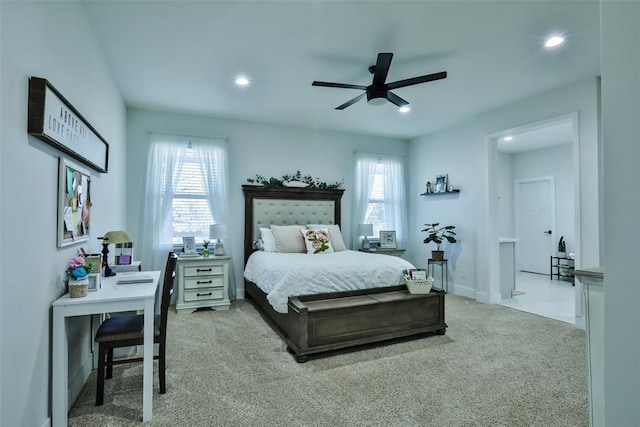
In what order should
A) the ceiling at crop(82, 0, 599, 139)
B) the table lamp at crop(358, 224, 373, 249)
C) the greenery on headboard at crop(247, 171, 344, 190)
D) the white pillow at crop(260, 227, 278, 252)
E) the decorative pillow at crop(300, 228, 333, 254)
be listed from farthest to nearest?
1. the table lamp at crop(358, 224, 373, 249)
2. the greenery on headboard at crop(247, 171, 344, 190)
3. the white pillow at crop(260, 227, 278, 252)
4. the decorative pillow at crop(300, 228, 333, 254)
5. the ceiling at crop(82, 0, 599, 139)

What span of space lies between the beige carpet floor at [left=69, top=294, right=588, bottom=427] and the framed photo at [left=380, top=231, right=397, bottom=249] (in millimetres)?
2372

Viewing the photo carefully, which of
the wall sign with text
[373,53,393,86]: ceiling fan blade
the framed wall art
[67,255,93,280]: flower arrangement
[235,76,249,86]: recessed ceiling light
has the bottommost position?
[67,255,93,280]: flower arrangement

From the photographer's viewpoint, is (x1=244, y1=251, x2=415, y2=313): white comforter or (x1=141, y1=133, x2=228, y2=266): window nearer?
(x1=244, y1=251, x2=415, y2=313): white comforter

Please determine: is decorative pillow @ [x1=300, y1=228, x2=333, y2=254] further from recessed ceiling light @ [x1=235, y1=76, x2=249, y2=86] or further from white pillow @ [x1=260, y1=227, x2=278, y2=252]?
recessed ceiling light @ [x1=235, y1=76, x2=249, y2=86]

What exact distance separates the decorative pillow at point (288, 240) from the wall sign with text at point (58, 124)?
241 centimetres

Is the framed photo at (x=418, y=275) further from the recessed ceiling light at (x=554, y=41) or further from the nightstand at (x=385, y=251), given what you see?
the recessed ceiling light at (x=554, y=41)

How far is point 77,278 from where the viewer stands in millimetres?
1953

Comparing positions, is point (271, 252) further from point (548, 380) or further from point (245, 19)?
point (548, 380)

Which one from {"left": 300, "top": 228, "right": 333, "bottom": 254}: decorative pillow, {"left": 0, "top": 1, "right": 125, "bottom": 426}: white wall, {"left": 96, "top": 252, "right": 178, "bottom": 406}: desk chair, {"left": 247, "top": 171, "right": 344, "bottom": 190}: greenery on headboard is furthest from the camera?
{"left": 247, "top": 171, "right": 344, "bottom": 190}: greenery on headboard

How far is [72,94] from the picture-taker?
2174mm

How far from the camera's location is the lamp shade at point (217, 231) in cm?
445

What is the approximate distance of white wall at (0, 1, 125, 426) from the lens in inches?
54.1

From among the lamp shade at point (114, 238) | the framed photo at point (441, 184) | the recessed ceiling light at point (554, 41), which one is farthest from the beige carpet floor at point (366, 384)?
the recessed ceiling light at point (554, 41)

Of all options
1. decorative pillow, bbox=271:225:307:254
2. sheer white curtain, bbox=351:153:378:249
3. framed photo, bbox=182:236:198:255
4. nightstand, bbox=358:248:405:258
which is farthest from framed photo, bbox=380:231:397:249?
framed photo, bbox=182:236:198:255
